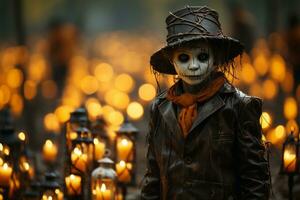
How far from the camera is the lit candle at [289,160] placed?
6051mm

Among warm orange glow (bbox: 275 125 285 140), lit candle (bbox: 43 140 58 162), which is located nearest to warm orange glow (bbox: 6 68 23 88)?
lit candle (bbox: 43 140 58 162)

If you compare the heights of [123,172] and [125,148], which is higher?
[125,148]

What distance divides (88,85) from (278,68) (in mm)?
6595

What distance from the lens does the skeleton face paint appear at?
4.41 meters

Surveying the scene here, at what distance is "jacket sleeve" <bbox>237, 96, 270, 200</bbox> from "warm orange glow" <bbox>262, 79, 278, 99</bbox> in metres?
9.32

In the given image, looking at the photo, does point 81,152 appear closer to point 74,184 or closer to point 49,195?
point 74,184

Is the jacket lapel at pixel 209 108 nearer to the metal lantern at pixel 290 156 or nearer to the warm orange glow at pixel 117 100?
the metal lantern at pixel 290 156

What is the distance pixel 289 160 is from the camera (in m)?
6.07

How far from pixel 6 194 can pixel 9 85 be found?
10.2m

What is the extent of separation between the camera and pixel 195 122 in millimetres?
4340

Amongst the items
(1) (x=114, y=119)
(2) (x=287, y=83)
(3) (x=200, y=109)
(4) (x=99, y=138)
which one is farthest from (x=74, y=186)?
(2) (x=287, y=83)

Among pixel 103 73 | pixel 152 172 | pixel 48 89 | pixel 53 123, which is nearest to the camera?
pixel 152 172

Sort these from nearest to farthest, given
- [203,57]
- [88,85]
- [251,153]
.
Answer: [251,153] → [203,57] → [88,85]

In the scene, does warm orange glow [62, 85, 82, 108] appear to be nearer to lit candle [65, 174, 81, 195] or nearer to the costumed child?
lit candle [65, 174, 81, 195]
